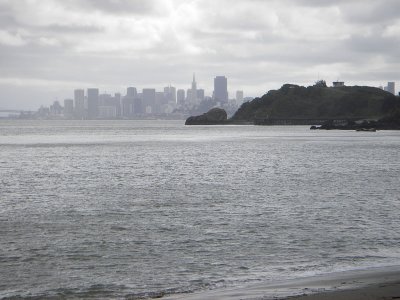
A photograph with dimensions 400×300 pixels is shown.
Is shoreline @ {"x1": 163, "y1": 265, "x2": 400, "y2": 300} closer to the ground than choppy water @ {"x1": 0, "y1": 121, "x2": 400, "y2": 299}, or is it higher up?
higher up

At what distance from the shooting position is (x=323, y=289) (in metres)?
15.1

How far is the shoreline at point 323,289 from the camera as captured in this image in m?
14.1

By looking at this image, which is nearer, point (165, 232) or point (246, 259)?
point (246, 259)

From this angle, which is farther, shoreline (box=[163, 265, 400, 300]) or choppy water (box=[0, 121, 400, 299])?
choppy water (box=[0, 121, 400, 299])

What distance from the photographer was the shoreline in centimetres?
1407

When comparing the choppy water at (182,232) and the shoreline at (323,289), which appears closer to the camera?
the shoreline at (323,289)

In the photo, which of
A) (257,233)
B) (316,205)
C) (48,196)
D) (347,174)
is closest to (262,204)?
(316,205)

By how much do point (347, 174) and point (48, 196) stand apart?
2978 centimetres

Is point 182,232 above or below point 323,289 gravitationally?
below

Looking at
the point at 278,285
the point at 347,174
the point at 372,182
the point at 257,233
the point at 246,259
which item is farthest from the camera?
the point at 347,174

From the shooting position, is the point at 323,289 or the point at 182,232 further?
the point at 182,232

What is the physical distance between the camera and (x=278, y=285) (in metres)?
16.2

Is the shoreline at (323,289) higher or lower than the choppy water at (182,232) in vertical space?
higher

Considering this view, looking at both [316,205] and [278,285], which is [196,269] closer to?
[278,285]
